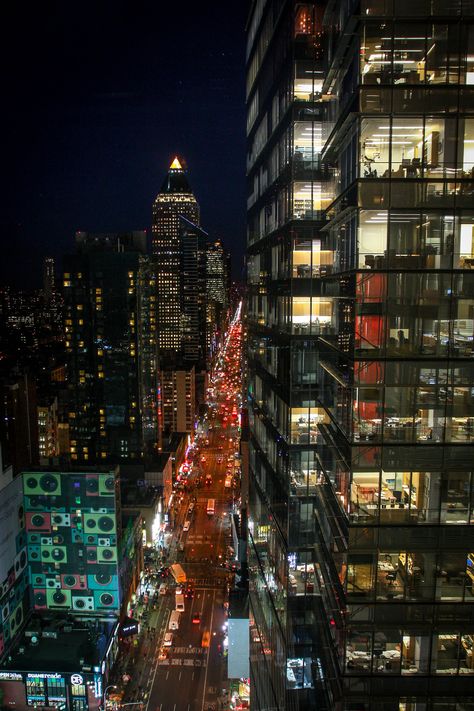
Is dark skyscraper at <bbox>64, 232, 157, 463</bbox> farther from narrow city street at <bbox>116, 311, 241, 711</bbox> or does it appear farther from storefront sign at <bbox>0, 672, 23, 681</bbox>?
storefront sign at <bbox>0, 672, 23, 681</bbox>

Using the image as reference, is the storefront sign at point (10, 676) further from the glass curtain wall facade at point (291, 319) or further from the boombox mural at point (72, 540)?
the glass curtain wall facade at point (291, 319)

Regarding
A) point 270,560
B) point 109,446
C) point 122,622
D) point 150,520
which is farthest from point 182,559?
point 270,560

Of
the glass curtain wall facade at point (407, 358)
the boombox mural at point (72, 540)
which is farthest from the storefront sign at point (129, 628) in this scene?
the glass curtain wall facade at point (407, 358)

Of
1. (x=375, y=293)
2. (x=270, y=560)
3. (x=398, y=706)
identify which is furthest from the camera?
(x=270, y=560)

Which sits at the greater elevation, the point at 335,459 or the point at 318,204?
the point at 318,204

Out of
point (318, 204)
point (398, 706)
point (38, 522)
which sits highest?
point (318, 204)

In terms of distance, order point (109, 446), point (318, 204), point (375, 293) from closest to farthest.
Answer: point (375, 293)
point (318, 204)
point (109, 446)

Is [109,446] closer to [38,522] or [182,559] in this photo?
[182,559]
